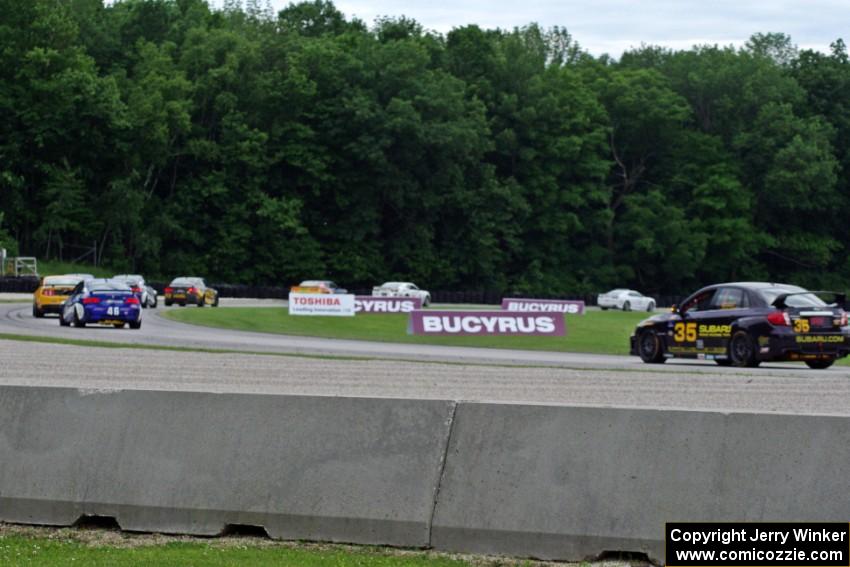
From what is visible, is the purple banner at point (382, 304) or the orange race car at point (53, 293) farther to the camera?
the purple banner at point (382, 304)

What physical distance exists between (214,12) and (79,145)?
27.1 metres

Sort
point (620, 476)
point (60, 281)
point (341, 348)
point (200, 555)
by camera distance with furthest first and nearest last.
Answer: point (60, 281) < point (341, 348) < point (620, 476) < point (200, 555)

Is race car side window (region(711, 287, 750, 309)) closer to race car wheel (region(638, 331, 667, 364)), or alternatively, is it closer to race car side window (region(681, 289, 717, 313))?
race car side window (region(681, 289, 717, 313))

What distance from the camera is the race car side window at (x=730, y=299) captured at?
25853 millimetres

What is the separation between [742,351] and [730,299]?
95 centimetres

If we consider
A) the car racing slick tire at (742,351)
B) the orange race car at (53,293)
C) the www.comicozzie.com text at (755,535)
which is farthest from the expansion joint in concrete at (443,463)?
Answer: the orange race car at (53,293)

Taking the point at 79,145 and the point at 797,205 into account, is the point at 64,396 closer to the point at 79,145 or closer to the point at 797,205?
the point at 79,145

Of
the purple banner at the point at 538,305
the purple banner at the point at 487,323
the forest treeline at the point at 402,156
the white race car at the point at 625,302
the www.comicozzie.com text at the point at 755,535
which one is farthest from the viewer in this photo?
the forest treeline at the point at 402,156

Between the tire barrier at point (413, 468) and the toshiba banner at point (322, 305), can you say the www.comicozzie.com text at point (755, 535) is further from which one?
the toshiba banner at point (322, 305)

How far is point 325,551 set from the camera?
29.2ft

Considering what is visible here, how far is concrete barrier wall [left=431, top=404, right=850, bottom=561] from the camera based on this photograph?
845 centimetres

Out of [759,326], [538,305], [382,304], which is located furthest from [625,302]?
[759,326]

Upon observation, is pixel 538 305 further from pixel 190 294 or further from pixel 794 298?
pixel 794 298

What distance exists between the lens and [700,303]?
26969 millimetres
